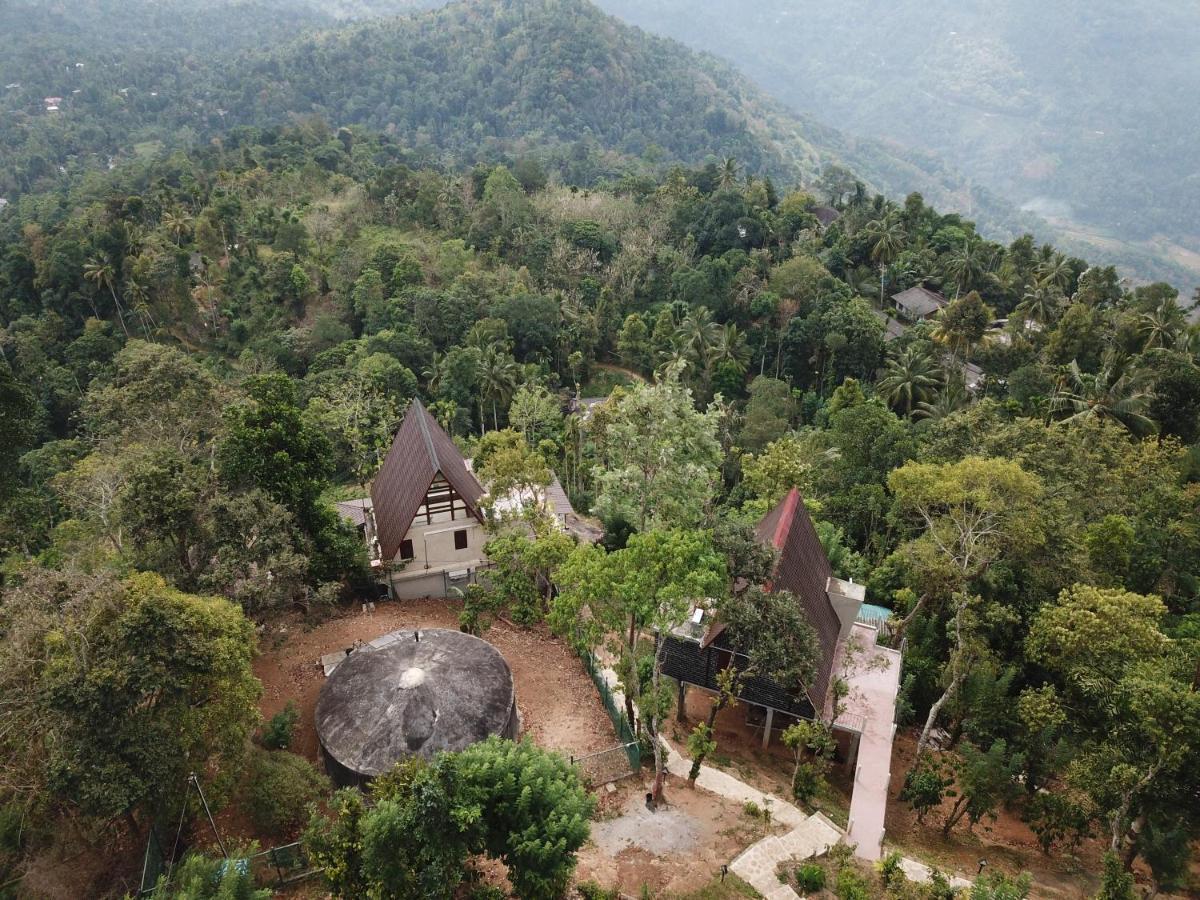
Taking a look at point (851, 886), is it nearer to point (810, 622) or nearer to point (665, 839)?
point (665, 839)

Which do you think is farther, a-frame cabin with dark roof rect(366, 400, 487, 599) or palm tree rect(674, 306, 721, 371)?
palm tree rect(674, 306, 721, 371)

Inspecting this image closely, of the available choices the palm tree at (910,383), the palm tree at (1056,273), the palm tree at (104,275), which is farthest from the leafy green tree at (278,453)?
the palm tree at (1056,273)

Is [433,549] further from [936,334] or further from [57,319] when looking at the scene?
[57,319]

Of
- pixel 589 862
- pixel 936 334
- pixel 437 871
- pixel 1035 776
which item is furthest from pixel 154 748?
pixel 936 334

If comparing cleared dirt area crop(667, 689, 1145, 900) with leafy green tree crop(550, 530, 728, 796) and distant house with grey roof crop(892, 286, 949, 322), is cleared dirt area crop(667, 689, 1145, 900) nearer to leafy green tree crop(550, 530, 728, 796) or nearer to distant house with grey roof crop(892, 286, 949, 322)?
leafy green tree crop(550, 530, 728, 796)

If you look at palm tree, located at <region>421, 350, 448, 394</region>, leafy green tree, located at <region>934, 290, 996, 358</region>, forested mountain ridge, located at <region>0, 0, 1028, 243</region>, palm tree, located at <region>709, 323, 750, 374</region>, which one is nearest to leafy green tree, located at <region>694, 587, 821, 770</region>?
palm tree, located at <region>421, 350, 448, 394</region>

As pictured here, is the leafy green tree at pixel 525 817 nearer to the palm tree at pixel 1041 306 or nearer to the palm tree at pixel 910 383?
the palm tree at pixel 910 383

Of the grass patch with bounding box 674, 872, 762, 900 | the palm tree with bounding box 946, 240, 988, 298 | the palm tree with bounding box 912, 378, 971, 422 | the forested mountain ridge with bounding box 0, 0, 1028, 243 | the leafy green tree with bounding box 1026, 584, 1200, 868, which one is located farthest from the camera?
the forested mountain ridge with bounding box 0, 0, 1028, 243
